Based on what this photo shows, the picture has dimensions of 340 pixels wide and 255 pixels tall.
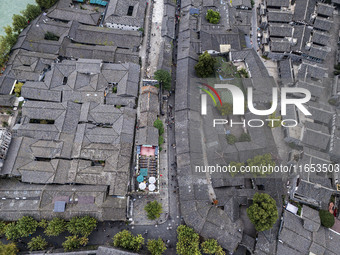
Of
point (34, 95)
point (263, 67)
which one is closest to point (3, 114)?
point (34, 95)

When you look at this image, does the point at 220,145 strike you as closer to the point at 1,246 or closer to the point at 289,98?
the point at 289,98

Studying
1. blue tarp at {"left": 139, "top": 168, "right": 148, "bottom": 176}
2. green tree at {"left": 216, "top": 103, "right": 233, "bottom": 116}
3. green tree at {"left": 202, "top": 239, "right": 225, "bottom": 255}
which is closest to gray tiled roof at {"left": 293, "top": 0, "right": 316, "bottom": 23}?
green tree at {"left": 216, "top": 103, "right": 233, "bottom": 116}

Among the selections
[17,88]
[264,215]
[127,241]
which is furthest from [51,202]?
[264,215]

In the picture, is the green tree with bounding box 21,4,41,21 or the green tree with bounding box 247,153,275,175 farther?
the green tree with bounding box 21,4,41,21

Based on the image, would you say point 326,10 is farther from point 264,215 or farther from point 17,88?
point 17,88

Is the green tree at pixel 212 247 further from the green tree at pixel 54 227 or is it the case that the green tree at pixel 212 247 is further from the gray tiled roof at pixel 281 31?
the gray tiled roof at pixel 281 31

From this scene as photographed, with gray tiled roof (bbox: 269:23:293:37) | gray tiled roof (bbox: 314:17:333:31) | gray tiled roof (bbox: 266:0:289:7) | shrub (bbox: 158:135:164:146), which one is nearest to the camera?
shrub (bbox: 158:135:164:146)

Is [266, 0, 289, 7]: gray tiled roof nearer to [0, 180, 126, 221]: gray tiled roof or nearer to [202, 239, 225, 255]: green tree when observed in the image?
[202, 239, 225, 255]: green tree
